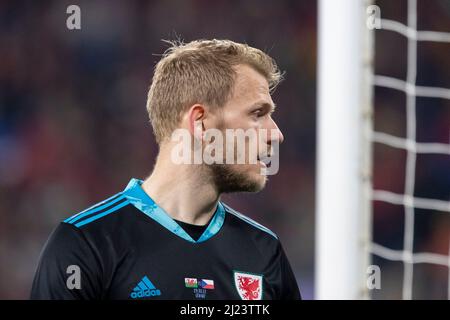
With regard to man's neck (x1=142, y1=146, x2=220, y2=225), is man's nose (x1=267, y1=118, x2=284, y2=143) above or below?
above

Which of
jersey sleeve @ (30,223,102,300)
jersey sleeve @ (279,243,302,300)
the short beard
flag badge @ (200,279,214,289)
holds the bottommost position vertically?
jersey sleeve @ (279,243,302,300)

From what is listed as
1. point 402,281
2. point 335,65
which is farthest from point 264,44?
point 335,65

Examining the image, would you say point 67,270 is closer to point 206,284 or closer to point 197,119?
point 206,284

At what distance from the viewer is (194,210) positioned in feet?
8.63

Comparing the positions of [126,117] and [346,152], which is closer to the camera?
[346,152]

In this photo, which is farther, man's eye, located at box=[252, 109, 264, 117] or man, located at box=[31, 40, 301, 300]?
man's eye, located at box=[252, 109, 264, 117]

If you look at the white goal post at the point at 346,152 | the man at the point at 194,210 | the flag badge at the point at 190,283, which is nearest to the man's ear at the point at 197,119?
the man at the point at 194,210

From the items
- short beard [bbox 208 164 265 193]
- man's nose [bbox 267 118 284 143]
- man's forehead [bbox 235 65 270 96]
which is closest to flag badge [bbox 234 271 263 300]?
short beard [bbox 208 164 265 193]

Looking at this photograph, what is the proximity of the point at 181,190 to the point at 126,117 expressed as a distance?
5310mm

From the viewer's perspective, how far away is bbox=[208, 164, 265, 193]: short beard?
2609mm

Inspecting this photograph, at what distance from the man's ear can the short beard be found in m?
0.12

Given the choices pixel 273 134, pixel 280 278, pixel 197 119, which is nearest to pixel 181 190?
pixel 197 119

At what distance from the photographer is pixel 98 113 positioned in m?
7.82

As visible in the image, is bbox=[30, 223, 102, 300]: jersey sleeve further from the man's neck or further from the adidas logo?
the man's neck
